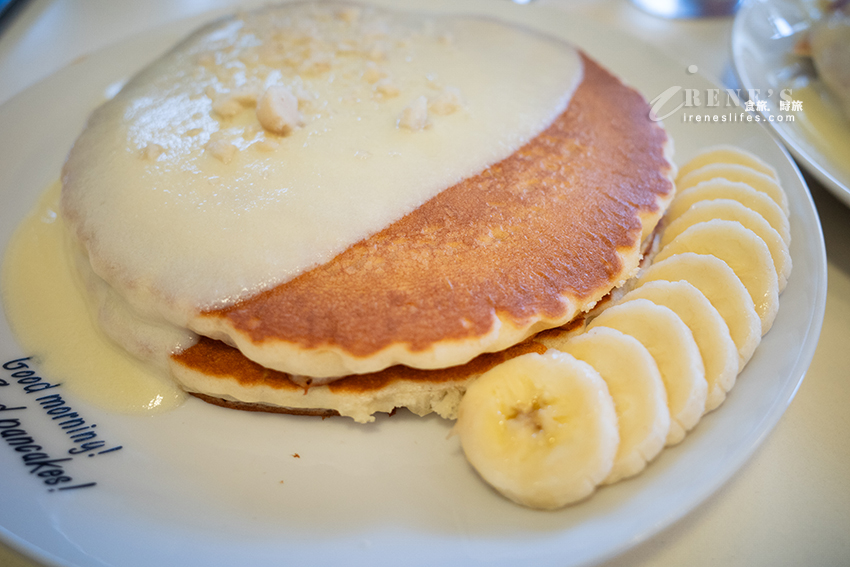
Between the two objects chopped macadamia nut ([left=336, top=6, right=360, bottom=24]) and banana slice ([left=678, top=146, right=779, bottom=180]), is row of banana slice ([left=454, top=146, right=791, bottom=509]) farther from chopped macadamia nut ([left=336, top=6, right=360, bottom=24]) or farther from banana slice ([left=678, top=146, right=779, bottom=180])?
chopped macadamia nut ([left=336, top=6, right=360, bottom=24])

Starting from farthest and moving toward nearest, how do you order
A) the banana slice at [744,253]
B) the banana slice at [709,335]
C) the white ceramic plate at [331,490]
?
the banana slice at [744,253]
the banana slice at [709,335]
the white ceramic plate at [331,490]

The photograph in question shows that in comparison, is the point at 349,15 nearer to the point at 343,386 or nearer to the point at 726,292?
the point at 343,386

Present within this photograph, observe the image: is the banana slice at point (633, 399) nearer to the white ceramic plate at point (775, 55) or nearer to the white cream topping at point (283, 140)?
the white cream topping at point (283, 140)

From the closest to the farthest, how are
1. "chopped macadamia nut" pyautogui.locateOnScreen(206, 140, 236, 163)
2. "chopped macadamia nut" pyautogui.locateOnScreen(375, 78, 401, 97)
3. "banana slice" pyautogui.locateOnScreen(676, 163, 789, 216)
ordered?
"chopped macadamia nut" pyautogui.locateOnScreen(206, 140, 236, 163) < "banana slice" pyautogui.locateOnScreen(676, 163, 789, 216) < "chopped macadamia nut" pyautogui.locateOnScreen(375, 78, 401, 97)

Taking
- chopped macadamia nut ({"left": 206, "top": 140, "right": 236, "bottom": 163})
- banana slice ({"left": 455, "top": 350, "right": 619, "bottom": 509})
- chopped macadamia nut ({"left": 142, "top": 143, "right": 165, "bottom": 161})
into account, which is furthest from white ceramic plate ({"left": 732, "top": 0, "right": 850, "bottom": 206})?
chopped macadamia nut ({"left": 142, "top": 143, "right": 165, "bottom": 161})

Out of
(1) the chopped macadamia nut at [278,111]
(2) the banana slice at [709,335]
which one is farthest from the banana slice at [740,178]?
(1) the chopped macadamia nut at [278,111]

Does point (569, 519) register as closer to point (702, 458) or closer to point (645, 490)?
point (645, 490)

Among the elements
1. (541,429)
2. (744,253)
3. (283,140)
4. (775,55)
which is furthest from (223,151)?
(775,55)
